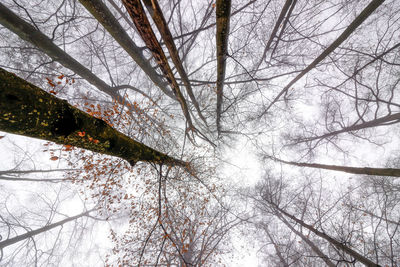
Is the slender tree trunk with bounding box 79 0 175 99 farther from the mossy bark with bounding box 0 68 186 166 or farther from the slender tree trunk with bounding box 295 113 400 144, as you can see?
the slender tree trunk with bounding box 295 113 400 144

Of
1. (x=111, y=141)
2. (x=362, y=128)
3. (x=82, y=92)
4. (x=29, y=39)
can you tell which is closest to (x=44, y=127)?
(x=111, y=141)

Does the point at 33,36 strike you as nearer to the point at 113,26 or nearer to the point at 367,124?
the point at 113,26

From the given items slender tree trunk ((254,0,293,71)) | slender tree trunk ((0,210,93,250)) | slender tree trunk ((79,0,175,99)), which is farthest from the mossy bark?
slender tree trunk ((0,210,93,250))

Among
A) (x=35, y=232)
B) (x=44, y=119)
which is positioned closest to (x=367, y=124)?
(x=44, y=119)

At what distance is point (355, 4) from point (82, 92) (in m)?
10.6

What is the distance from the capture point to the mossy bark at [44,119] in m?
0.84

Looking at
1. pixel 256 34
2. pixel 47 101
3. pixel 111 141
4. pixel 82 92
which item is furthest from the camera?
pixel 82 92

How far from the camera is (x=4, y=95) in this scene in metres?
0.80

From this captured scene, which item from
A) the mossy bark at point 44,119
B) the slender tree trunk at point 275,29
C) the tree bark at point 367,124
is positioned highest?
the slender tree trunk at point 275,29

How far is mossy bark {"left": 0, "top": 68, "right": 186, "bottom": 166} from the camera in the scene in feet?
2.76

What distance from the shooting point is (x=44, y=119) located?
100 centimetres

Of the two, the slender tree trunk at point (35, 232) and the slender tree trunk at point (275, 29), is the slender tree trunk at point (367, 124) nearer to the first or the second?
the slender tree trunk at point (275, 29)

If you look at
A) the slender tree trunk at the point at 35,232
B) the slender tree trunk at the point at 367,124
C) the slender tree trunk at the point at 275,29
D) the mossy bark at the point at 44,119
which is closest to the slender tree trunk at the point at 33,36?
the mossy bark at the point at 44,119

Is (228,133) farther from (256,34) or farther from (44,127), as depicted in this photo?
(44,127)
